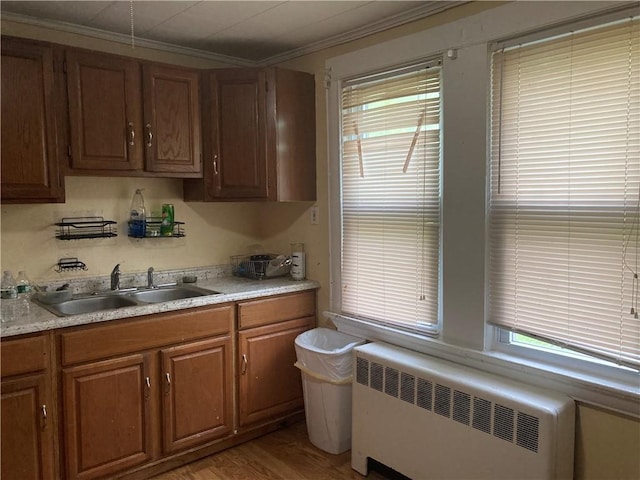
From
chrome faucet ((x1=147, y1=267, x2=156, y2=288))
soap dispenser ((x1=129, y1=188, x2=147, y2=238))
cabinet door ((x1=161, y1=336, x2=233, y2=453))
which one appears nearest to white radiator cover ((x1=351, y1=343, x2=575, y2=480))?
cabinet door ((x1=161, y1=336, x2=233, y2=453))

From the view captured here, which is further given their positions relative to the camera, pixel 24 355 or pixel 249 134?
pixel 249 134

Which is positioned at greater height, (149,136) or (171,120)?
(171,120)

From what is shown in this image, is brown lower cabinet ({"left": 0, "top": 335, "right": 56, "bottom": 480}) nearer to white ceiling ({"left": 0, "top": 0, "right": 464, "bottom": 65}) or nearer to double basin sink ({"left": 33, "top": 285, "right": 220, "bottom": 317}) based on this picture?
double basin sink ({"left": 33, "top": 285, "right": 220, "bottom": 317})

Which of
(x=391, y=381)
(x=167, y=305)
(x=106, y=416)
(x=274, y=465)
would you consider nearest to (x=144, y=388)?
(x=106, y=416)

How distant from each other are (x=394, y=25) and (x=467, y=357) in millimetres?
1748

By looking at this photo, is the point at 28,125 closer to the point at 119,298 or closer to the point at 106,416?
the point at 119,298

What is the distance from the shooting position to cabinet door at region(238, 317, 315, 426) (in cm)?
284

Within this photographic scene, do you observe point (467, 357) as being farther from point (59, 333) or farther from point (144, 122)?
point (144, 122)

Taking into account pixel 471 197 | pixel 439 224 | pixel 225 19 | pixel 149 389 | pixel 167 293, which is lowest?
pixel 149 389

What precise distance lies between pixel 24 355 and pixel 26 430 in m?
0.33

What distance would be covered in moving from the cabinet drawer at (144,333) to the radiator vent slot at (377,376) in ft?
2.77

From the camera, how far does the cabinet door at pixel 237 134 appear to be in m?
2.92

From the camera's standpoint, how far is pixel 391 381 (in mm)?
2410

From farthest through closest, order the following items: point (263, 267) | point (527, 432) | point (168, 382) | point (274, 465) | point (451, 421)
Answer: point (263, 267) < point (274, 465) < point (168, 382) < point (451, 421) < point (527, 432)
